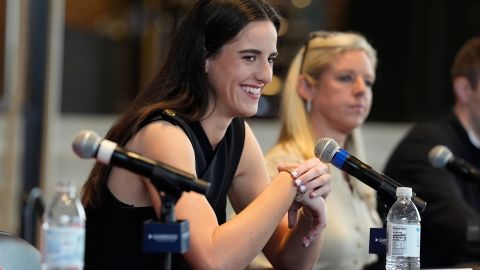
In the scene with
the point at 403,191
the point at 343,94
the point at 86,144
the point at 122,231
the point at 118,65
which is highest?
the point at 118,65

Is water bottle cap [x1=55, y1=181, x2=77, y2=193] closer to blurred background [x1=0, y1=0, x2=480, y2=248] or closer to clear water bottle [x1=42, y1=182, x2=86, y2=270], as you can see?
clear water bottle [x1=42, y1=182, x2=86, y2=270]

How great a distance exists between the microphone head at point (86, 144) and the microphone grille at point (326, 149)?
0.61 metres

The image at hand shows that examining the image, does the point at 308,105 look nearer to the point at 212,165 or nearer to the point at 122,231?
the point at 212,165

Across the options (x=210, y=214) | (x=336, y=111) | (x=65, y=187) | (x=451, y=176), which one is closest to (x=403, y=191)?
(x=210, y=214)

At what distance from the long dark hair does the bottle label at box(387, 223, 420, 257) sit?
1.77 ft

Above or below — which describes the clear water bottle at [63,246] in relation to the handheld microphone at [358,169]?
below

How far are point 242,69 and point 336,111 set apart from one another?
2.96 feet

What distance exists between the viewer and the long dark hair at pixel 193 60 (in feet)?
7.07

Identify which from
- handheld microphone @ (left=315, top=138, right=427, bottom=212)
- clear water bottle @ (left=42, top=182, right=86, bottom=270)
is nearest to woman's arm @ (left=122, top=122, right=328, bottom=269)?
handheld microphone @ (left=315, top=138, right=427, bottom=212)

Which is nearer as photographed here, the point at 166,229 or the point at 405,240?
the point at 166,229

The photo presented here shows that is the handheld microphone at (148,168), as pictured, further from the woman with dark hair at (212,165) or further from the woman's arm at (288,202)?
the woman's arm at (288,202)

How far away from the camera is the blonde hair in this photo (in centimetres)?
298

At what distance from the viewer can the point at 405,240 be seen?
1.95 metres

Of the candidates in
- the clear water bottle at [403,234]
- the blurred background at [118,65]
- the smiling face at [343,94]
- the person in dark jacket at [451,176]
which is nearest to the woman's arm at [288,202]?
the clear water bottle at [403,234]
